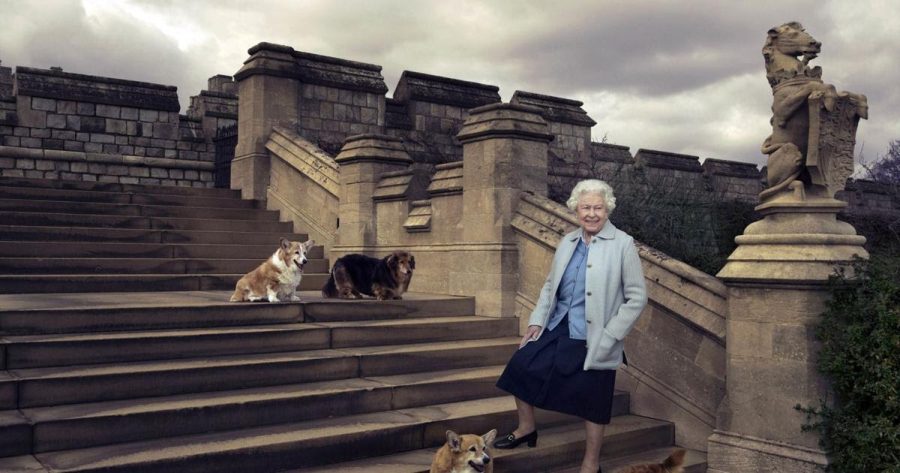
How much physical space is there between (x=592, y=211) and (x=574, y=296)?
60 cm

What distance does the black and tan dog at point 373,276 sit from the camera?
311 inches

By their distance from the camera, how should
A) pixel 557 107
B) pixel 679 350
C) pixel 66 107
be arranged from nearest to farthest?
pixel 679 350
pixel 66 107
pixel 557 107

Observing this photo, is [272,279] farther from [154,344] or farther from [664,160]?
[664,160]

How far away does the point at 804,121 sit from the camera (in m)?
5.89

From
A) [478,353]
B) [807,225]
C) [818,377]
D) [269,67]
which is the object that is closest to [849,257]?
[807,225]

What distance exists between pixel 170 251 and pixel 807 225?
751cm

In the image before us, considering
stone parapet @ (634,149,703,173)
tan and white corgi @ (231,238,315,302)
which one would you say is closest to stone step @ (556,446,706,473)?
tan and white corgi @ (231,238,315,302)

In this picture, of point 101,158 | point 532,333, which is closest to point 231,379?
point 532,333

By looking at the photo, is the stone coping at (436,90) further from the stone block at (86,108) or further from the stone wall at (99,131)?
the stone block at (86,108)

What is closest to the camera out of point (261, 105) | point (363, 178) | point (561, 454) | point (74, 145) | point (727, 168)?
point (561, 454)

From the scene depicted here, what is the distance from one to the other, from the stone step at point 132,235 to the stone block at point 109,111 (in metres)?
5.41

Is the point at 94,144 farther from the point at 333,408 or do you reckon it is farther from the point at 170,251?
the point at 333,408

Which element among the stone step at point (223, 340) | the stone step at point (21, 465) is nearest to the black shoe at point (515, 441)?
the stone step at point (223, 340)

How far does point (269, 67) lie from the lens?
1248 centimetres
